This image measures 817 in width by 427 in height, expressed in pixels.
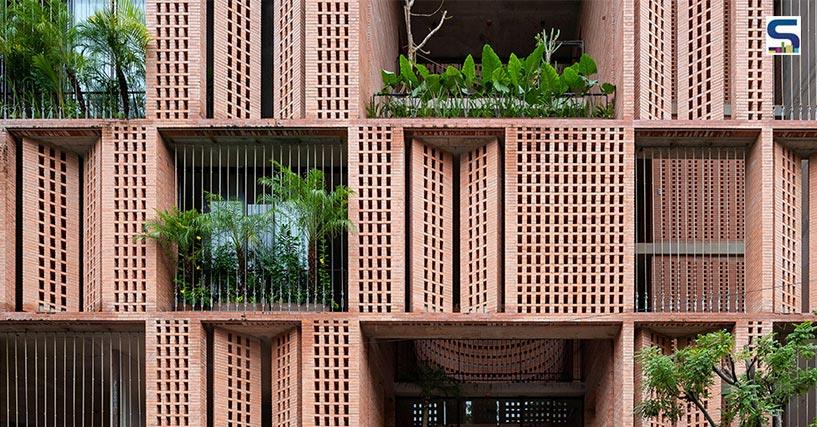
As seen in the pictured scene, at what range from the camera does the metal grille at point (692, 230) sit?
19.8 meters

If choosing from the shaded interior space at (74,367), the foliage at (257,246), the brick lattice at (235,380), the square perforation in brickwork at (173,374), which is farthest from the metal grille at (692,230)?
the shaded interior space at (74,367)

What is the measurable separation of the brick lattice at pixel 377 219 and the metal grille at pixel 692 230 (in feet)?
16.1

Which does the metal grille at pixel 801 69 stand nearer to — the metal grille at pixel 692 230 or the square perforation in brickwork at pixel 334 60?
the metal grille at pixel 692 230

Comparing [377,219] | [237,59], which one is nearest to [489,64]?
[377,219]

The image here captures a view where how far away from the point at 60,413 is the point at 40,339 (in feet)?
13.7

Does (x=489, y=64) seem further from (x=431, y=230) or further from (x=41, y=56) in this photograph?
(x=41, y=56)

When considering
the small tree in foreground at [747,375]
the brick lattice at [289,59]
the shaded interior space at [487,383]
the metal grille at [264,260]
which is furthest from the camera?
the shaded interior space at [487,383]

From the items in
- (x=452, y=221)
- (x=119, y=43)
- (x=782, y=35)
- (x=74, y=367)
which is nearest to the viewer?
(x=119, y=43)

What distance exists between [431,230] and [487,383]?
23.0 feet

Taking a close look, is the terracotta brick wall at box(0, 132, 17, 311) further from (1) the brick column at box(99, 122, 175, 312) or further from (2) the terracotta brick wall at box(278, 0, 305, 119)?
(2) the terracotta brick wall at box(278, 0, 305, 119)

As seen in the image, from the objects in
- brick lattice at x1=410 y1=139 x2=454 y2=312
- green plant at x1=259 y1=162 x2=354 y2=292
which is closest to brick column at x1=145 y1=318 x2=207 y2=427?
green plant at x1=259 y1=162 x2=354 y2=292

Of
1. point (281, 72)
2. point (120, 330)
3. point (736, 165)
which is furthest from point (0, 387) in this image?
point (736, 165)

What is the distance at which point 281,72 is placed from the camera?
18.0 meters

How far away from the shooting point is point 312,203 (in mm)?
16938
